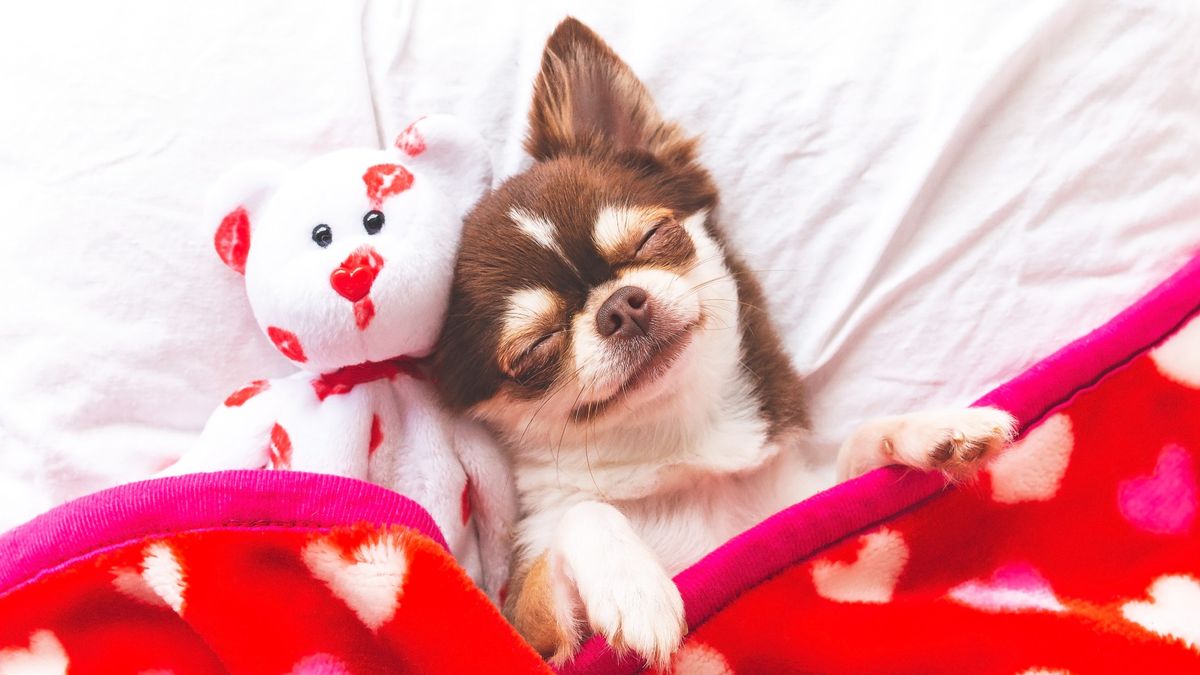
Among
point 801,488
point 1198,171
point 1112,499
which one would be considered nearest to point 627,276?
point 801,488

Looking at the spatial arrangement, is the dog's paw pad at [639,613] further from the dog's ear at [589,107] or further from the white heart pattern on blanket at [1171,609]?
the dog's ear at [589,107]

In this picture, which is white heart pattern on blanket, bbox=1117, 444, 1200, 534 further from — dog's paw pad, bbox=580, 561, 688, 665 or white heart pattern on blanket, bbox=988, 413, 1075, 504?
dog's paw pad, bbox=580, 561, 688, 665

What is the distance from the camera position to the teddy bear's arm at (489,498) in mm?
1691

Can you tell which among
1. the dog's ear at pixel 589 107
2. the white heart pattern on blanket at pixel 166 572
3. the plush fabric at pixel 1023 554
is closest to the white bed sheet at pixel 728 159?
the dog's ear at pixel 589 107

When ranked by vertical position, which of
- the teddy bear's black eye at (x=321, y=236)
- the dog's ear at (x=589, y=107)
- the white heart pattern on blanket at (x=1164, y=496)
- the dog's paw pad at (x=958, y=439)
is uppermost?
the dog's ear at (x=589, y=107)

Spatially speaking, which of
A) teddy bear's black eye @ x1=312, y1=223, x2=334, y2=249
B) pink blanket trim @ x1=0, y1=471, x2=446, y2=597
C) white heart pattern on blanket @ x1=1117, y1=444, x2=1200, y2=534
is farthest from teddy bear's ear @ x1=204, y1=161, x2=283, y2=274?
white heart pattern on blanket @ x1=1117, y1=444, x2=1200, y2=534

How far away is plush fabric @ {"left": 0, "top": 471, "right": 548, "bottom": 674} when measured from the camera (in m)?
1.20

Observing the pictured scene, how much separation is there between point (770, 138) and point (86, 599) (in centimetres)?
160

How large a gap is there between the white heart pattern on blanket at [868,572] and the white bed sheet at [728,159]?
46cm

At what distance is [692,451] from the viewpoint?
1.65 meters

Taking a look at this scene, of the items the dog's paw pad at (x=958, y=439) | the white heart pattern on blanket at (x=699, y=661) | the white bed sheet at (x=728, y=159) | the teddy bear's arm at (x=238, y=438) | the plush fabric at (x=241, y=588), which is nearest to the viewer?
the plush fabric at (x=241, y=588)

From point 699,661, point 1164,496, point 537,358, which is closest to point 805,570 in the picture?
point 699,661

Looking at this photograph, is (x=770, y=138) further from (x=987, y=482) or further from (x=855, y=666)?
(x=855, y=666)

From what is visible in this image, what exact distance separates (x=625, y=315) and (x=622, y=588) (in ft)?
1.53
